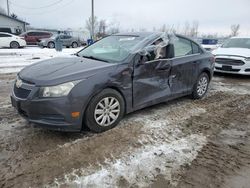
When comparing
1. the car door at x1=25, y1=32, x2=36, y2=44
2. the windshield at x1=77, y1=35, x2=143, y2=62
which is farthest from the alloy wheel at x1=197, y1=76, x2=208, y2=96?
the car door at x1=25, y1=32, x2=36, y2=44

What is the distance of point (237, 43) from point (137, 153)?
27.4 ft

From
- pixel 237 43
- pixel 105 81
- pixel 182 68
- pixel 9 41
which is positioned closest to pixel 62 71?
pixel 105 81

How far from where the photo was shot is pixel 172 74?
5.03 m

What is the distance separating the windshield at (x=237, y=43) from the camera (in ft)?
32.2

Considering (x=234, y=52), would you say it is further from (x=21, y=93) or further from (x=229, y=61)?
(x=21, y=93)

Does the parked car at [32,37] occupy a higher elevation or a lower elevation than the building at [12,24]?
lower

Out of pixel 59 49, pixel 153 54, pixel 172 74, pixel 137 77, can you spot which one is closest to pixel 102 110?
pixel 137 77

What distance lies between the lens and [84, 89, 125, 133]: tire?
3.80 metres

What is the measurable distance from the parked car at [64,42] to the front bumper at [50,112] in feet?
67.8

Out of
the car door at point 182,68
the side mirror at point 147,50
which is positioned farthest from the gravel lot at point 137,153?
the side mirror at point 147,50

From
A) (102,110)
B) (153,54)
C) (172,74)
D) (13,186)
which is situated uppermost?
(153,54)

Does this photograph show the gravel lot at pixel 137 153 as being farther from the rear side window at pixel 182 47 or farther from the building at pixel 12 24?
the building at pixel 12 24

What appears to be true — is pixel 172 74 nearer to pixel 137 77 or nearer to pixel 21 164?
Result: pixel 137 77

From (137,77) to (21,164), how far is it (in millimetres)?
2222
